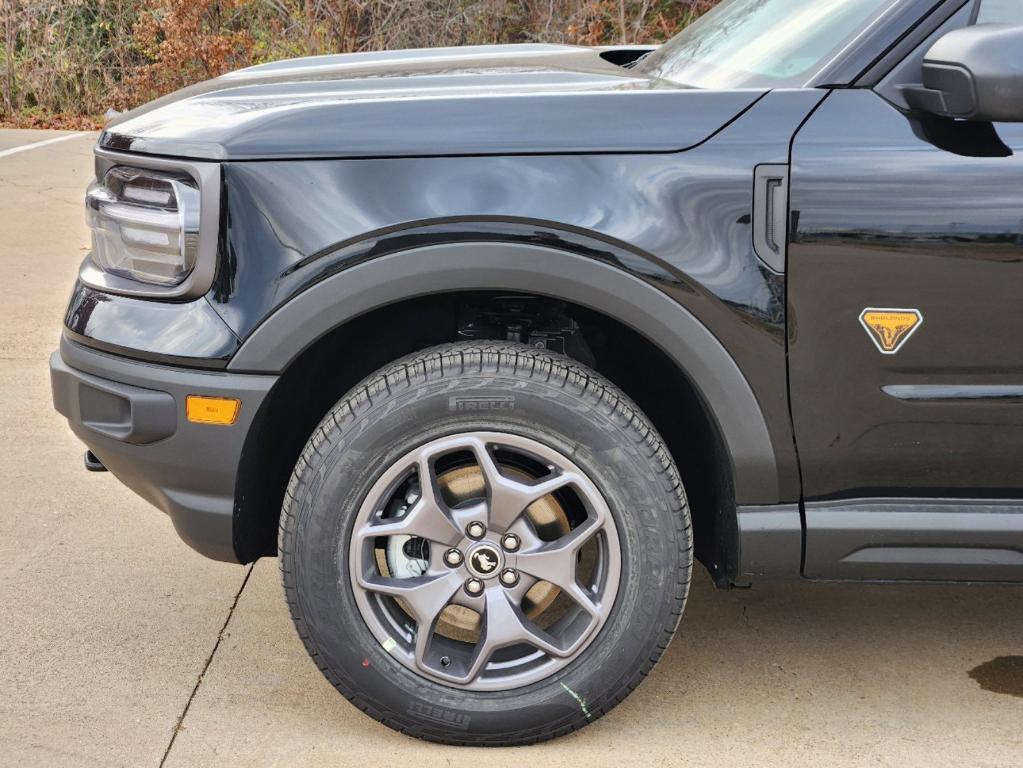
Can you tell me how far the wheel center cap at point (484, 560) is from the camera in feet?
7.94

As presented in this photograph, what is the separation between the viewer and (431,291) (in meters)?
2.29

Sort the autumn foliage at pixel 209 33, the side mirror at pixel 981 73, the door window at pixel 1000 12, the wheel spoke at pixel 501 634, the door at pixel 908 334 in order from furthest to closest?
the autumn foliage at pixel 209 33 < the wheel spoke at pixel 501 634 < the door window at pixel 1000 12 < the door at pixel 908 334 < the side mirror at pixel 981 73

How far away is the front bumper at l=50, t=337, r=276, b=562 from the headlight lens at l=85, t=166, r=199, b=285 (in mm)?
196

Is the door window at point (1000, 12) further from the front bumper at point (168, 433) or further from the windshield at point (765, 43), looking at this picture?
the front bumper at point (168, 433)

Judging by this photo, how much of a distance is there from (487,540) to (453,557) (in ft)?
0.26

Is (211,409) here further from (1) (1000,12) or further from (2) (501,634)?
(1) (1000,12)

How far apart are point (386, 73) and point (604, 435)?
3.58ft

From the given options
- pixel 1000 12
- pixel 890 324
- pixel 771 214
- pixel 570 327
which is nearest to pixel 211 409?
pixel 570 327

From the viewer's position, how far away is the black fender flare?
2.25 metres

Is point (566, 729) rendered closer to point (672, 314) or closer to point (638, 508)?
point (638, 508)

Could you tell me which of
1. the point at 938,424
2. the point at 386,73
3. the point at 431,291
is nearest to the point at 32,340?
the point at 386,73

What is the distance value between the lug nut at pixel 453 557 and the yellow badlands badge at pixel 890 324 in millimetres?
933

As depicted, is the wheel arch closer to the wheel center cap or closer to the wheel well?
the wheel well

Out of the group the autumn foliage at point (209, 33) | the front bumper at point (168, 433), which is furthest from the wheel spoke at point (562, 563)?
the autumn foliage at point (209, 33)
